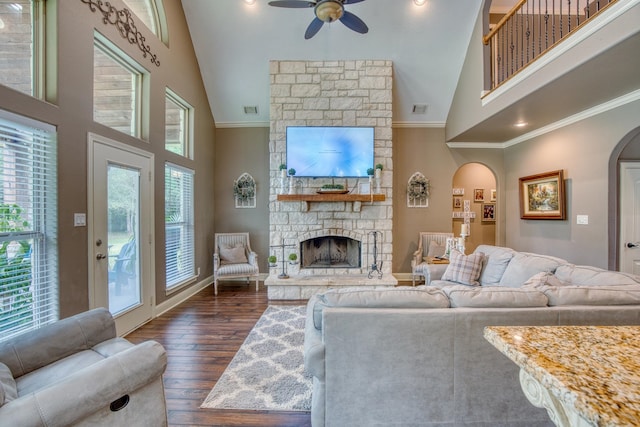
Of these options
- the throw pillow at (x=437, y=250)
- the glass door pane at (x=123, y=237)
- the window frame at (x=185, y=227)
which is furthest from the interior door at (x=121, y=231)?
the throw pillow at (x=437, y=250)

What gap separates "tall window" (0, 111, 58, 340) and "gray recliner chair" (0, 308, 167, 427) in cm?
72

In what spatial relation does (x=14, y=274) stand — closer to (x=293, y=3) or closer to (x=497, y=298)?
(x=497, y=298)

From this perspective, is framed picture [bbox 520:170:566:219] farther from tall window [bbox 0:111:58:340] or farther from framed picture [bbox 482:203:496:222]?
tall window [bbox 0:111:58:340]

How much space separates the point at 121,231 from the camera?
3.15m

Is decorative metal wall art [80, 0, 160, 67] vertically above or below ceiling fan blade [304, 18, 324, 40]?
below

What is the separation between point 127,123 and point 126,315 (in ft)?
7.21

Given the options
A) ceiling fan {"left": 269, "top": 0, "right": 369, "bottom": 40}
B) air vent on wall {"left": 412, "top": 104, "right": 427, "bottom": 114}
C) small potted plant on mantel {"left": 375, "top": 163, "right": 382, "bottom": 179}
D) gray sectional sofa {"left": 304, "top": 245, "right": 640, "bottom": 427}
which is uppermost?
ceiling fan {"left": 269, "top": 0, "right": 369, "bottom": 40}

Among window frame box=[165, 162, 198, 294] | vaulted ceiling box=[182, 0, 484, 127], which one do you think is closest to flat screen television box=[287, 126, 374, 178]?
vaulted ceiling box=[182, 0, 484, 127]

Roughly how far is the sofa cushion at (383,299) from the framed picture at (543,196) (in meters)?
3.72

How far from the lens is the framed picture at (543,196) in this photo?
13.7ft

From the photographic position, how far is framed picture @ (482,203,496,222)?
6.11m

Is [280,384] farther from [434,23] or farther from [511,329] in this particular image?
[434,23]

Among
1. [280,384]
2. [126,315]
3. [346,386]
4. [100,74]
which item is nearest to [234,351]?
[280,384]

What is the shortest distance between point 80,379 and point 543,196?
570cm
